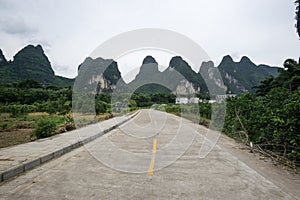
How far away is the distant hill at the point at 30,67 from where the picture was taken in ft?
238

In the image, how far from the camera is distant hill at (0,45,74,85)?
A: 72625 mm

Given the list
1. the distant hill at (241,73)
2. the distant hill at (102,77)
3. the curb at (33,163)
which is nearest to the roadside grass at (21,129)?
the curb at (33,163)

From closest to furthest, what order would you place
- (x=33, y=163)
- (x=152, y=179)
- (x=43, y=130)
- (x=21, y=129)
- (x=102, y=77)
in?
(x=152, y=179)
(x=33, y=163)
(x=43, y=130)
(x=21, y=129)
(x=102, y=77)

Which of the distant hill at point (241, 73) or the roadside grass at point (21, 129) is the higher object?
the distant hill at point (241, 73)

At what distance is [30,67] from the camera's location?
80.1 meters

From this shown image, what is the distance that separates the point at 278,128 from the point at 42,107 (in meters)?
33.5

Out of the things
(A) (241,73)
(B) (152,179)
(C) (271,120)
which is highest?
(A) (241,73)

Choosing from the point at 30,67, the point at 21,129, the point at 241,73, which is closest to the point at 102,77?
the point at 21,129

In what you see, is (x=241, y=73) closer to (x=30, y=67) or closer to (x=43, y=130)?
(x=30, y=67)

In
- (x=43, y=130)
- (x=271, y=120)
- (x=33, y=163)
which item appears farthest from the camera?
(x=43, y=130)

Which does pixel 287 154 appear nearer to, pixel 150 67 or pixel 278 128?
pixel 278 128

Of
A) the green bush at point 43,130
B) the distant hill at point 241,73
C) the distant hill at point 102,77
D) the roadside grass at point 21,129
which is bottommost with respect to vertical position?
the roadside grass at point 21,129

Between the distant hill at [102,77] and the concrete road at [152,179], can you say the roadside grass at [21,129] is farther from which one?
the concrete road at [152,179]

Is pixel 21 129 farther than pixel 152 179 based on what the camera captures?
Yes
